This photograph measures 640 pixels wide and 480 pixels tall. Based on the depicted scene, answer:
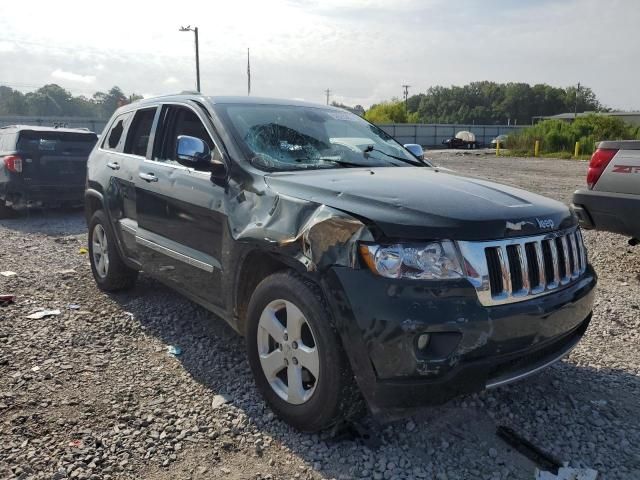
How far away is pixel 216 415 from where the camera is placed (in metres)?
3.15

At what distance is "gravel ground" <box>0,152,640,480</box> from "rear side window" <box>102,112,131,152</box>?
1551mm

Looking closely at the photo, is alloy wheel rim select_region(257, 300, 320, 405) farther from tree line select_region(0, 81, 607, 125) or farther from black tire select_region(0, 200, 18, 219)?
tree line select_region(0, 81, 607, 125)

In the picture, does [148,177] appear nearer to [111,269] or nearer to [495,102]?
[111,269]

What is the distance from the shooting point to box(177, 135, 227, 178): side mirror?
338 centimetres

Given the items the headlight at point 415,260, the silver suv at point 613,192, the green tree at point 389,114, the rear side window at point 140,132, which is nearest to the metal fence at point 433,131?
the green tree at point 389,114

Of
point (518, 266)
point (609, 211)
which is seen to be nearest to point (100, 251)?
point (518, 266)

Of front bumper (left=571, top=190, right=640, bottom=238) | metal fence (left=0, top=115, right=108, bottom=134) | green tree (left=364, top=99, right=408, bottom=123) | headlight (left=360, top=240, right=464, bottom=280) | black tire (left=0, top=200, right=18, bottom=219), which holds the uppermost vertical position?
green tree (left=364, top=99, right=408, bottom=123)

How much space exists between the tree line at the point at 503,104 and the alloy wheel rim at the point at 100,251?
106 meters

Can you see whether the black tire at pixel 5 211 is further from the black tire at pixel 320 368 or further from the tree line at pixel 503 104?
the tree line at pixel 503 104

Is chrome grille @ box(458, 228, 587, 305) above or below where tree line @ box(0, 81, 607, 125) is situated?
below

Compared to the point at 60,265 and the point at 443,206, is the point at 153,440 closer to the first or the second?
the point at 443,206

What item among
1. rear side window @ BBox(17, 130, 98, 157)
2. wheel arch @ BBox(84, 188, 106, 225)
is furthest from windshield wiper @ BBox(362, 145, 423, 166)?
rear side window @ BBox(17, 130, 98, 157)

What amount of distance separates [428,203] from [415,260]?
0.38 m

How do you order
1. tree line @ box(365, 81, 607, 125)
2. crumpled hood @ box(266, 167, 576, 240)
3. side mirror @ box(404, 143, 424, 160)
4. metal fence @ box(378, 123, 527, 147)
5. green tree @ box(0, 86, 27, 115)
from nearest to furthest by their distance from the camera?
1. crumpled hood @ box(266, 167, 576, 240)
2. side mirror @ box(404, 143, 424, 160)
3. metal fence @ box(378, 123, 527, 147)
4. green tree @ box(0, 86, 27, 115)
5. tree line @ box(365, 81, 607, 125)
